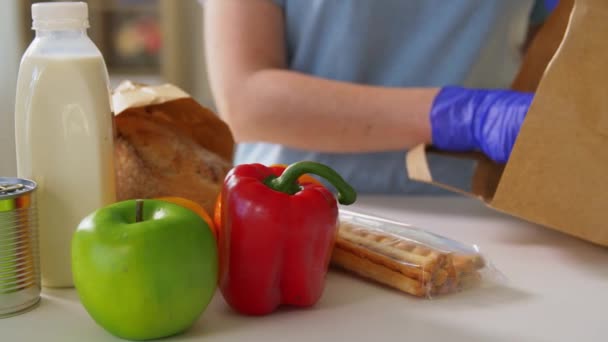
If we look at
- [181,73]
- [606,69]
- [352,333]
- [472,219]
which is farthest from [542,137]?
[181,73]

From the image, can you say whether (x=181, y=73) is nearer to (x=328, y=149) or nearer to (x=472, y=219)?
(x=328, y=149)

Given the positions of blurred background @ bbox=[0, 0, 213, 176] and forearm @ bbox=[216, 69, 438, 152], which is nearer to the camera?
forearm @ bbox=[216, 69, 438, 152]

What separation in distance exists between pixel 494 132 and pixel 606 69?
0.20 metres

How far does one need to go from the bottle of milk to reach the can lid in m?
0.02

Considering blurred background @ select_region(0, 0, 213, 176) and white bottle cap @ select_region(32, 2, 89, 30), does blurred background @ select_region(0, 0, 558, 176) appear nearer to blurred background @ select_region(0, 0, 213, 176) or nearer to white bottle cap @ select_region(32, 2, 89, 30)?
blurred background @ select_region(0, 0, 213, 176)

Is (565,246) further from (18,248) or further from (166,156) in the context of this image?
(18,248)

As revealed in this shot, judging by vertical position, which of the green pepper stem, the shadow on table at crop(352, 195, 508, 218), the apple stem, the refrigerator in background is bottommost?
the refrigerator in background

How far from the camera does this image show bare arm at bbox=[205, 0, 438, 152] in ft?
3.55

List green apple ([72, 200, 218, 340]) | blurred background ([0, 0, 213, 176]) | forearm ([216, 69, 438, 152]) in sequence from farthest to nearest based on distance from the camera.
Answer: blurred background ([0, 0, 213, 176]) → forearm ([216, 69, 438, 152]) → green apple ([72, 200, 218, 340])

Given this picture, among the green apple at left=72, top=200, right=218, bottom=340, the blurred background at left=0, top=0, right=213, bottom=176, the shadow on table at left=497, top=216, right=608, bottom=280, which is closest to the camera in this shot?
the green apple at left=72, top=200, right=218, bottom=340

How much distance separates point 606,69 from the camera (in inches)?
30.2

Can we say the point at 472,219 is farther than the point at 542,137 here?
Yes

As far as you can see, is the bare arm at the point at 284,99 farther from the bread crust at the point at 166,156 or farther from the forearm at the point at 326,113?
the bread crust at the point at 166,156

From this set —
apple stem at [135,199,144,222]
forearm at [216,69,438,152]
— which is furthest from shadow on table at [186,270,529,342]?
forearm at [216,69,438,152]
